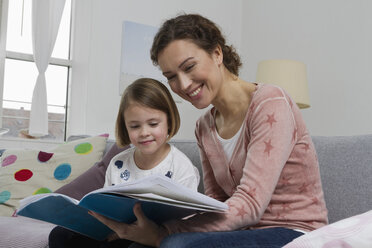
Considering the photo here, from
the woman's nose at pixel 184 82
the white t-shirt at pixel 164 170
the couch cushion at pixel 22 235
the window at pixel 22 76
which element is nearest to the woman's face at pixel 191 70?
the woman's nose at pixel 184 82

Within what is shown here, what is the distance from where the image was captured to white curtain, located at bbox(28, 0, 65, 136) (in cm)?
330

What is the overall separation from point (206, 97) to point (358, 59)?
6.62ft

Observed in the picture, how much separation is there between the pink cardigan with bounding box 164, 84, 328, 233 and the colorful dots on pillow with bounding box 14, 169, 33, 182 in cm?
127

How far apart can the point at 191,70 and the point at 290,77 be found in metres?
1.80

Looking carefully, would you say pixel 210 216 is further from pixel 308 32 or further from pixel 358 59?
pixel 308 32

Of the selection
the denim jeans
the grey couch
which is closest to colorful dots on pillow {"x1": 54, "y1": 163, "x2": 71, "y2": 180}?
the grey couch

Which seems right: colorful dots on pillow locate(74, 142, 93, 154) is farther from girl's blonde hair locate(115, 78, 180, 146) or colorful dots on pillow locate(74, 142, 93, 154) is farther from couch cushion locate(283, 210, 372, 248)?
couch cushion locate(283, 210, 372, 248)

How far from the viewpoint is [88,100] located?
3.49 meters

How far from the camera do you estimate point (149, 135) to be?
149 cm

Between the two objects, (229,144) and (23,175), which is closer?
(229,144)

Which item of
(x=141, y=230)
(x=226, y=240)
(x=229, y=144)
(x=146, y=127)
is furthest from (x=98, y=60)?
(x=226, y=240)

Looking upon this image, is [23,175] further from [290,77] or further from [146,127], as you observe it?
[290,77]

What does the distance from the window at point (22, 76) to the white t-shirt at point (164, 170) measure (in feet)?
6.98

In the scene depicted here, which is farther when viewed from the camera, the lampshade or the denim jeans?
the lampshade
